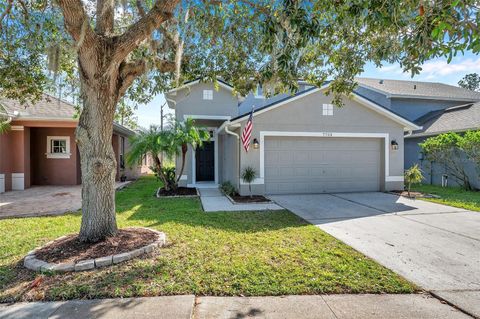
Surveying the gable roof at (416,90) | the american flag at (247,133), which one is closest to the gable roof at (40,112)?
the american flag at (247,133)

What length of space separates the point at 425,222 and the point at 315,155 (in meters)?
4.91

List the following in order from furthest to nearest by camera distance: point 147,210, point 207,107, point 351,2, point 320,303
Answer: point 207,107 → point 147,210 → point 351,2 → point 320,303

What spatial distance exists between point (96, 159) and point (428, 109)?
20.3 meters

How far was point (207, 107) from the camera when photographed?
13.5 meters

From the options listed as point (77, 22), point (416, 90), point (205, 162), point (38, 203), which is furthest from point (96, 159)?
point (416, 90)

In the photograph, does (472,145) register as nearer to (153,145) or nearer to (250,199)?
(250,199)

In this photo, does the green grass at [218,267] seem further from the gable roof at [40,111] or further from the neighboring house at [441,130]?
the neighboring house at [441,130]

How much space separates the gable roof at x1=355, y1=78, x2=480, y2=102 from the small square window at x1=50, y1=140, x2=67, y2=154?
17.1 meters

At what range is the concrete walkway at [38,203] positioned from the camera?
311 inches

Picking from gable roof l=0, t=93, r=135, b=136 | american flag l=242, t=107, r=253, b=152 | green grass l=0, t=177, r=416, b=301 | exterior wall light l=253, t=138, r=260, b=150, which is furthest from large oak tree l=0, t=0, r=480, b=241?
gable roof l=0, t=93, r=135, b=136

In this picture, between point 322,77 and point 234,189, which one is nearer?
point 322,77

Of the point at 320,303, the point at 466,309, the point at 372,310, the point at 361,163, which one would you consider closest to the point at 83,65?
the point at 320,303

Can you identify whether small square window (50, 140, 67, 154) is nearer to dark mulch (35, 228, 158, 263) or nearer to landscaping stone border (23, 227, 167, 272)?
dark mulch (35, 228, 158, 263)

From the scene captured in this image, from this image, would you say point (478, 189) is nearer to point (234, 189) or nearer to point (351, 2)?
point (234, 189)
